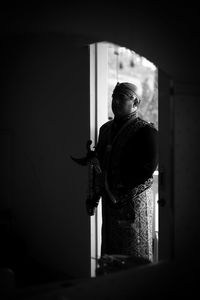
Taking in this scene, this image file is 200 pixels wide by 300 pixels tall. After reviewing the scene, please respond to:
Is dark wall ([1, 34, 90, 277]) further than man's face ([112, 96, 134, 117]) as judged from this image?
Yes

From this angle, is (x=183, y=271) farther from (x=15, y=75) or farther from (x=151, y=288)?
(x=15, y=75)

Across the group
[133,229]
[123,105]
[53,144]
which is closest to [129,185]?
[133,229]

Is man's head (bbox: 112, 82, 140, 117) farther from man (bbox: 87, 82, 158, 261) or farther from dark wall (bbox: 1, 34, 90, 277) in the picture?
dark wall (bbox: 1, 34, 90, 277)

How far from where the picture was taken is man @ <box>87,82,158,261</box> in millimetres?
→ 1657

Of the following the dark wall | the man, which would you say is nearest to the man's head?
the man

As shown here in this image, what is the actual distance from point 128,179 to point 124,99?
369mm

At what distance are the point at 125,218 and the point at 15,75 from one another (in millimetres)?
917

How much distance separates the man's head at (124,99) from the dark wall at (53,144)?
34cm

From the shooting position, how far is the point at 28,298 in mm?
942

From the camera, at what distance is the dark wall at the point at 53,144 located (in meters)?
1.86

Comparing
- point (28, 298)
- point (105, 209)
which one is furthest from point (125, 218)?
point (28, 298)

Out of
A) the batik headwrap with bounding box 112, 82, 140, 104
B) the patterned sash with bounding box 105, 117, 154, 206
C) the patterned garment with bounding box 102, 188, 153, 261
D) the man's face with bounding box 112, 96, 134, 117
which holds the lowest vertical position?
the patterned garment with bounding box 102, 188, 153, 261

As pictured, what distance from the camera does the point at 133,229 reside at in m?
1.69

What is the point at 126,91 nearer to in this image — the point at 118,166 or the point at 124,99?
the point at 124,99
